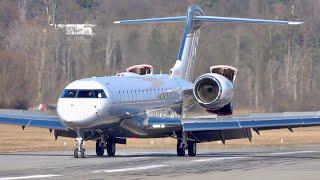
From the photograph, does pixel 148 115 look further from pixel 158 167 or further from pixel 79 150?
pixel 158 167

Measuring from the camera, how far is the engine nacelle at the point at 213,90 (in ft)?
155

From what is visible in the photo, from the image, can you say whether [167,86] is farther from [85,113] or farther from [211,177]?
[211,177]

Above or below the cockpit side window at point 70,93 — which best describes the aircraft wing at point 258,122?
below

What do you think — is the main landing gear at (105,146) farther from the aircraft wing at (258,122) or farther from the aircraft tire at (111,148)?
the aircraft wing at (258,122)

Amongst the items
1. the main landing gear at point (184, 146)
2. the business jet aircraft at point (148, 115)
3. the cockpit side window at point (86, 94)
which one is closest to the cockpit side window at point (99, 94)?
the business jet aircraft at point (148, 115)

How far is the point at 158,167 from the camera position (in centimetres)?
3669

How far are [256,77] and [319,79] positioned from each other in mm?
5884

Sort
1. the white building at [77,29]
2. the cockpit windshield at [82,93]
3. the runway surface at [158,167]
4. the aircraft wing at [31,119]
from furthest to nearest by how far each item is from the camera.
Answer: the white building at [77,29]
the aircraft wing at [31,119]
the cockpit windshield at [82,93]
the runway surface at [158,167]

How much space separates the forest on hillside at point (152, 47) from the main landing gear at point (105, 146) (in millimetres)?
15841

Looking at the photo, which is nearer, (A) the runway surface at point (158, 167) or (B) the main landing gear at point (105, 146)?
(A) the runway surface at point (158, 167)

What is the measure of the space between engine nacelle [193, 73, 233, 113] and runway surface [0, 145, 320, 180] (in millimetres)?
3313

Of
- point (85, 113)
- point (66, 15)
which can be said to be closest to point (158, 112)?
point (85, 113)

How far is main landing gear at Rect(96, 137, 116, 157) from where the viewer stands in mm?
44906

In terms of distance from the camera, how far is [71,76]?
7775 centimetres
